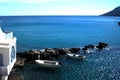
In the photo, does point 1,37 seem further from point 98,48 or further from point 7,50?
point 98,48

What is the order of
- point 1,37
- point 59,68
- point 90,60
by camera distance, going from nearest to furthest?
point 1,37
point 59,68
point 90,60

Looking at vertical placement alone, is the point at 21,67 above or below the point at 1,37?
below

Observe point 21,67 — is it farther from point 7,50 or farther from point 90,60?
point 7,50

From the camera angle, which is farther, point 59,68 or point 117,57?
point 117,57

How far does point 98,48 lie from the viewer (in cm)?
8300

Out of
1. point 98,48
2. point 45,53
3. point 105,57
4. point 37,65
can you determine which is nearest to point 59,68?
point 37,65

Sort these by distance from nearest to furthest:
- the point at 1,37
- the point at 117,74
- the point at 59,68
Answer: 1. the point at 1,37
2. the point at 117,74
3. the point at 59,68

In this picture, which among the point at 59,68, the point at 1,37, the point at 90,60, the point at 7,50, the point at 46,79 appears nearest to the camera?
the point at 7,50

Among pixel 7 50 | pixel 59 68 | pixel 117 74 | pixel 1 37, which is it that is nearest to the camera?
pixel 7 50

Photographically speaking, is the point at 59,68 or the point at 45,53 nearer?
the point at 59,68

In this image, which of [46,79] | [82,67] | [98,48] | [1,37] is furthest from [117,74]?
[98,48]

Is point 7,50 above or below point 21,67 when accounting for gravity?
above

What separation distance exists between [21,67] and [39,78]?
719 centimetres

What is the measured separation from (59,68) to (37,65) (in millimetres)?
5030
